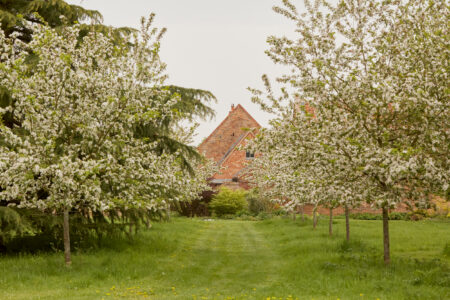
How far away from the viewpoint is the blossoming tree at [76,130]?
36.6ft

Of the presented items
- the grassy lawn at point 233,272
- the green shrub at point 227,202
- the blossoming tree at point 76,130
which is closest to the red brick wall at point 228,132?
the green shrub at point 227,202

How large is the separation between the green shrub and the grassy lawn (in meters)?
21.9

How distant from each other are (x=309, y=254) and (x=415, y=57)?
718cm

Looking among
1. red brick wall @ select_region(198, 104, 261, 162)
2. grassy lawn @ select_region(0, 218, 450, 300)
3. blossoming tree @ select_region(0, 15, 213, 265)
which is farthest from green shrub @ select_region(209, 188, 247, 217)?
blossoming tree @ select_region(0, 15, 213, 265)

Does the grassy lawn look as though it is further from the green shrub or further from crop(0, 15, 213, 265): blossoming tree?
the green shrub

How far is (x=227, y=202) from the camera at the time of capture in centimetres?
4019

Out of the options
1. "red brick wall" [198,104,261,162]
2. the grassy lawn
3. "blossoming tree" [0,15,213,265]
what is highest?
"red brick wall" [198,104,261,162]

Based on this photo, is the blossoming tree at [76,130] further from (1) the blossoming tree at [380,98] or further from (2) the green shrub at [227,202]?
(2) the green shrub at [227,202]

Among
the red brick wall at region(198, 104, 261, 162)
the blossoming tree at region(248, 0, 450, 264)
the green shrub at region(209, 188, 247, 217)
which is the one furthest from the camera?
the red brick wall at region(198, 104, 261, 162)

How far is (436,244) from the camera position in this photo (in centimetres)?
1711

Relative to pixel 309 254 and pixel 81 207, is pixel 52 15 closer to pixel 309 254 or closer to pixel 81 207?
pixel 81 207

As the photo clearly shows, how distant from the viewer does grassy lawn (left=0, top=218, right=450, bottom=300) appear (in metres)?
9.76

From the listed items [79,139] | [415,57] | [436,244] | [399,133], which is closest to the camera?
[415,57]

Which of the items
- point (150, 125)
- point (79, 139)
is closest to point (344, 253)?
point (150, 125)
